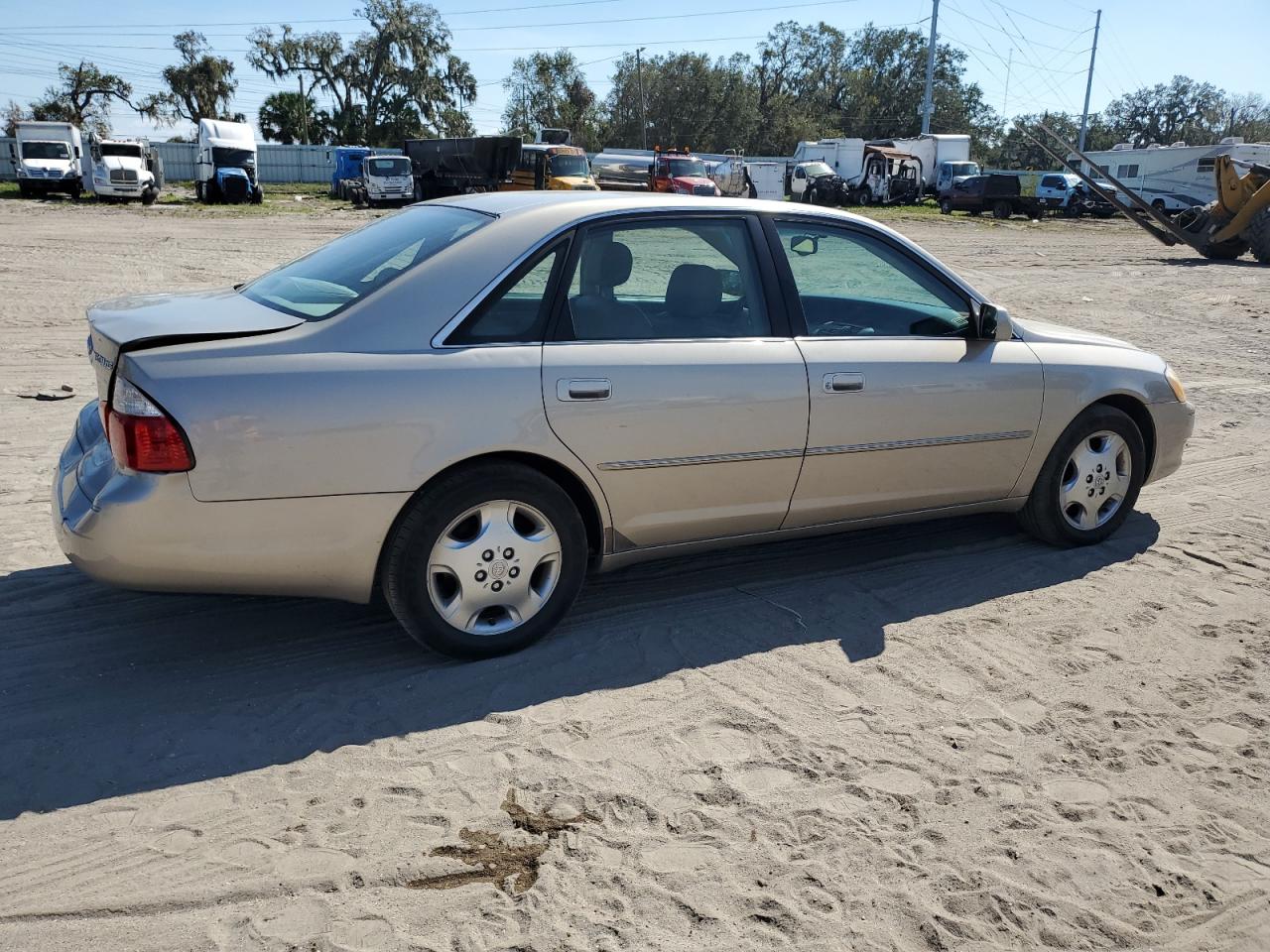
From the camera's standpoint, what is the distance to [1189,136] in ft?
316

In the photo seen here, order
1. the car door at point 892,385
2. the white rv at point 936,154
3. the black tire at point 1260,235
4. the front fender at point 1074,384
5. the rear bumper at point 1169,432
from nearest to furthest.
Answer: the car door at point 892,385
the front fender at point 1074,384
the rear bumper at point 1169,432
the black tire at point 1260,235
the white rv at point 936,154

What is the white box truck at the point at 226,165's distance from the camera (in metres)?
35.0

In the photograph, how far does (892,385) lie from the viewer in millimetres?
4387

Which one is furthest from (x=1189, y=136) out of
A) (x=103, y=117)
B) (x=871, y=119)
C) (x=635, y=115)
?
(x=103, y=117)

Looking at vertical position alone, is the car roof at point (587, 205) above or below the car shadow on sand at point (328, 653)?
above

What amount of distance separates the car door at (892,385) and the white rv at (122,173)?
114 feet

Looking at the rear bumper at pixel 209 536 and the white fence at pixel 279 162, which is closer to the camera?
the rear bumper at pixel 209 536

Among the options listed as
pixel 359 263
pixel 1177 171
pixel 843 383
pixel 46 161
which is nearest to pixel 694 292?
pixel 843 383

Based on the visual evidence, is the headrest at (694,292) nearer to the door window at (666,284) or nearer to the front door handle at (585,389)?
the door window at (666,284)

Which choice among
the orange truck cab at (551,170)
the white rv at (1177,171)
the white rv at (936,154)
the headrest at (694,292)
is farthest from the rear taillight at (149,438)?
the white rv at (936,154)

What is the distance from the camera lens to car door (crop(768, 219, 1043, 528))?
4305mm

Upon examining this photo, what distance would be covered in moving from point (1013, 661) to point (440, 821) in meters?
2.27

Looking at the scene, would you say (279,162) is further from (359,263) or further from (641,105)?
(359,263)

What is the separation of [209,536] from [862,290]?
9.68ft
